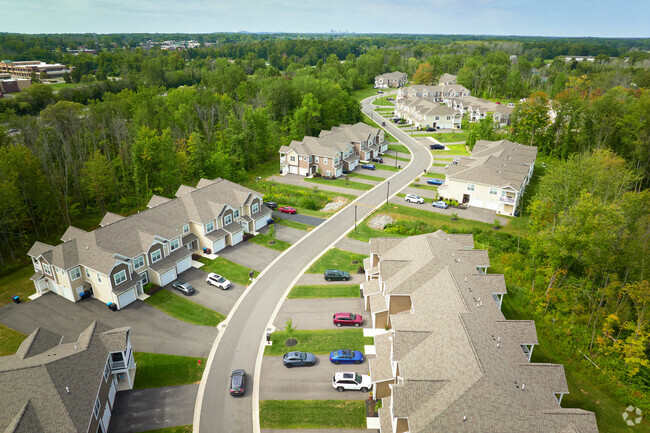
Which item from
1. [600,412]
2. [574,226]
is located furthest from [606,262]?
[600,412]

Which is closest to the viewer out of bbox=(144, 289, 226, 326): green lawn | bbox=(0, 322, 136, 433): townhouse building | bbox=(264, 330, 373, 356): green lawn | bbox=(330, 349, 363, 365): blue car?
bbox=(0, 322, 136, 433): townhouse building

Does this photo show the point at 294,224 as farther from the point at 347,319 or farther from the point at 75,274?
Result: the point at 75,274

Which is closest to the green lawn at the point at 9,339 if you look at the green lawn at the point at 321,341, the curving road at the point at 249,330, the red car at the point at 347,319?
the curving road at the point at 249,330

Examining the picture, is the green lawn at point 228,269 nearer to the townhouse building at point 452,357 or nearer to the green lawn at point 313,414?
the townhouse building at point 452,357

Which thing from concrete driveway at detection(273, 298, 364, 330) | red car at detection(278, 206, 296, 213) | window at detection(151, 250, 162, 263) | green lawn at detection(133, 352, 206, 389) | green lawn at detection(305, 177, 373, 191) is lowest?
green lawn at detection(133, 352, 206, 389)

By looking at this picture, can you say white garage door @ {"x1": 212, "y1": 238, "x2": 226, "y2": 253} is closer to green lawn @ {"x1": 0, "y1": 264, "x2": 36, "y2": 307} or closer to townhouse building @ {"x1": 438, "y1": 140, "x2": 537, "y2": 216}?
green lawn @ {"x1": 0, "y1": 264, "x2": 36, "y2": 307}

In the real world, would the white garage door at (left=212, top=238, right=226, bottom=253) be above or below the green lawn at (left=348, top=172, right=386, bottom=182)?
below

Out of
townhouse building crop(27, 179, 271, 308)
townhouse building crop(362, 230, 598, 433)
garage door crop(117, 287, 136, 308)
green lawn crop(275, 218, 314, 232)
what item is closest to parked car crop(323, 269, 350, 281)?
townhouse building crop(362, 230, 598, 433)

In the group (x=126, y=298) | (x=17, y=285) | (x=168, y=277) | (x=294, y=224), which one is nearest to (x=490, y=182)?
(x=294, y=224)
